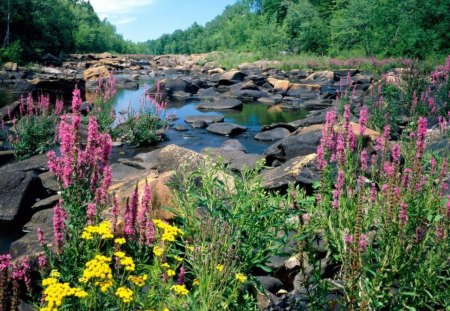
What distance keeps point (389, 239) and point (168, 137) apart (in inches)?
481

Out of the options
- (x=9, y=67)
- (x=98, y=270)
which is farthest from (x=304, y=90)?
(x=9, y=67)

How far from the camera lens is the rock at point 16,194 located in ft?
26.0

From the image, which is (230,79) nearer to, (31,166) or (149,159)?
(149,159)

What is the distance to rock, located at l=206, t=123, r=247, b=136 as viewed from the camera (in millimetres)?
15891

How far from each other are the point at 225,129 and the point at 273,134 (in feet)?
6.39

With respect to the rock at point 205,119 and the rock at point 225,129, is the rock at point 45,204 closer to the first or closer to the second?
the rock at point 225,129

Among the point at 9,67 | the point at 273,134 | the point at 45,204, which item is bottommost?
the point at 45,204

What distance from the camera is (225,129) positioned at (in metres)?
16.0

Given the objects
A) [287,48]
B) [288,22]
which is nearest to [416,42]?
[287,48]

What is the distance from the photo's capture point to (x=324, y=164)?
4641 mm

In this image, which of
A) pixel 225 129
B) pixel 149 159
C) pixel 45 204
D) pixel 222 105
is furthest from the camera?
Answer: pixel 222 105

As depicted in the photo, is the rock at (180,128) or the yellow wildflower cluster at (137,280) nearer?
the yellow wildflower cluster at (137,280)

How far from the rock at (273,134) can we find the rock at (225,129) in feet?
3.38

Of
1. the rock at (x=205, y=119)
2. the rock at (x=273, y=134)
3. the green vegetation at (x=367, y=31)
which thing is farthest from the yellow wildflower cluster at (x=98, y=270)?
the green vegetation at (x=367, y=31)
